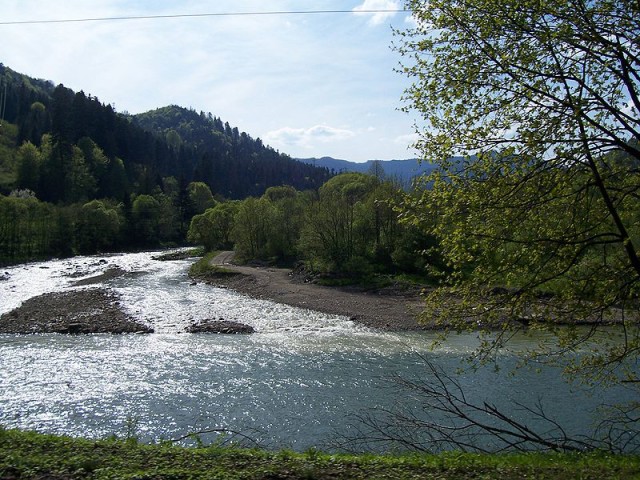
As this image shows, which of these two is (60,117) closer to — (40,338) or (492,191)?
(40,338)

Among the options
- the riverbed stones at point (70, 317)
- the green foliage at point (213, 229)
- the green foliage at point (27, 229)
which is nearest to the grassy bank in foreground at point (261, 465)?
the riverbed stones at point (70, 317)

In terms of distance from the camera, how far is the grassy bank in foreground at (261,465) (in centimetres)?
668

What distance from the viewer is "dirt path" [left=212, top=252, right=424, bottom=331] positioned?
102 ft

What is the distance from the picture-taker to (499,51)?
7387 mm

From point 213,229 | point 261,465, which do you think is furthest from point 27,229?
point 261,465

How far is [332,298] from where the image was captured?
1569 inches

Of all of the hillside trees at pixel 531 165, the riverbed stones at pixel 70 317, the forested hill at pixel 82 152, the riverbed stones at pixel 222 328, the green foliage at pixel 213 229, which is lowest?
the riverbed stones at pixel 222 328

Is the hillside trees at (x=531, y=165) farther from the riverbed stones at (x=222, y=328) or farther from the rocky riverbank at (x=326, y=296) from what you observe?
the riverbed stones at (x=222, y=328)

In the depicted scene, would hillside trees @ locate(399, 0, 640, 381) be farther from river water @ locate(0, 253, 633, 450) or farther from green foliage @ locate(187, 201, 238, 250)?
green foliage @ locate(187, 201, 238, 250)

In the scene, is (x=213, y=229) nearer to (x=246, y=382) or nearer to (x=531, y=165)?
(x=246, y=382)

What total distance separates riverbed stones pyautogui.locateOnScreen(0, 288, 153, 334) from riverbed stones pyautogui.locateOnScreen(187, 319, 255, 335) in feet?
8.46

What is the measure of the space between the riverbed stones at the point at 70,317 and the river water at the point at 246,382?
113 cm

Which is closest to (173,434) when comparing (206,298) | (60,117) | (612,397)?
(612,397)

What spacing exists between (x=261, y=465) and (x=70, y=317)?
2611cm
